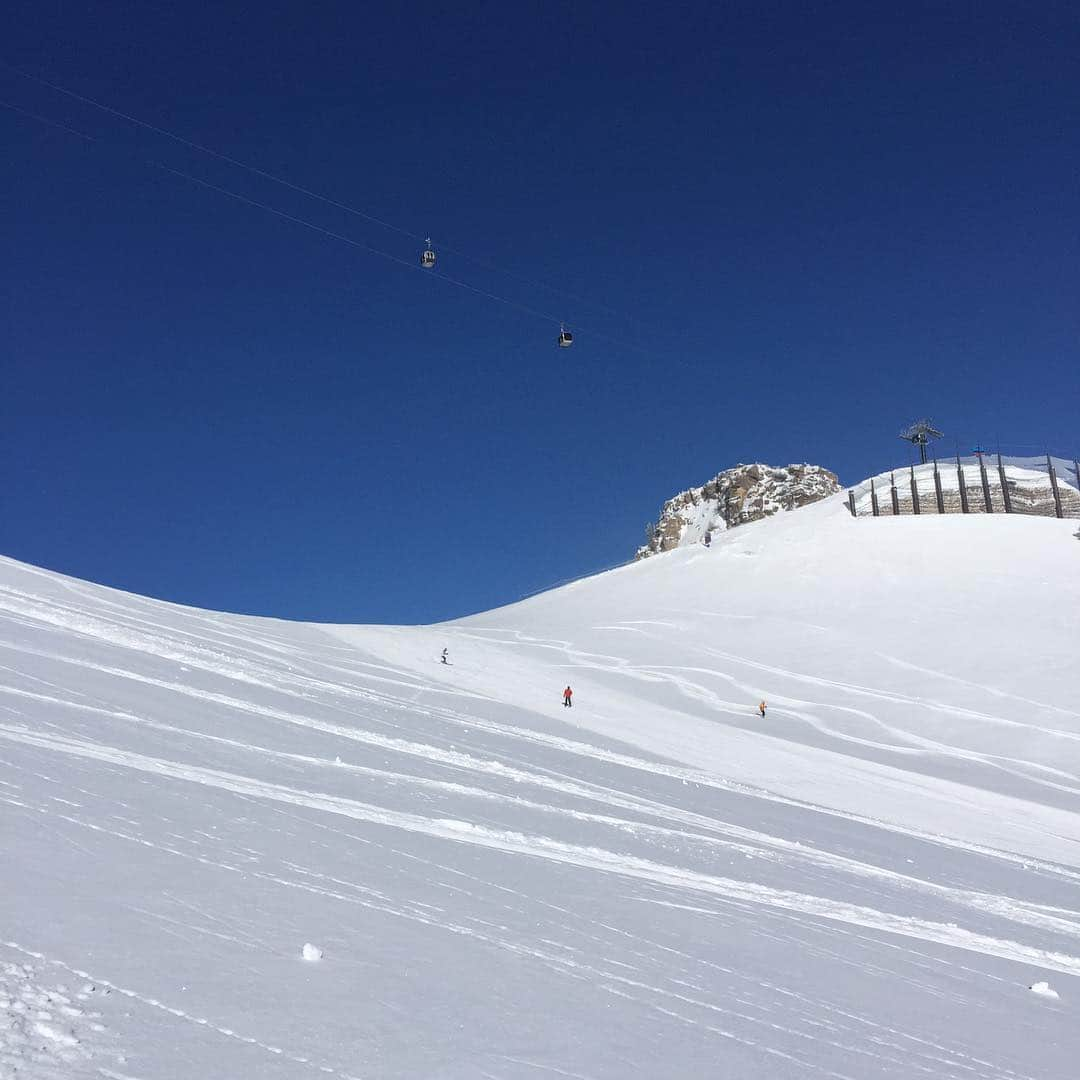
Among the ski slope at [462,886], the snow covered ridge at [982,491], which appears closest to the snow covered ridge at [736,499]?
the snow covered ridge at [982,491]

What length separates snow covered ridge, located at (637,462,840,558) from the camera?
106 meters

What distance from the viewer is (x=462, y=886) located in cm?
634

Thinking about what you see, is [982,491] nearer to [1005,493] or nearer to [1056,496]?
[1005,493]

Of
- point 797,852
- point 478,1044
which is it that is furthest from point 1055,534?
point 478,1044

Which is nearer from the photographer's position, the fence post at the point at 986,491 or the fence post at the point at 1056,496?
the fence post at the point at 1056,496

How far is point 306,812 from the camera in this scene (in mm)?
7582

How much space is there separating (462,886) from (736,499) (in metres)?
110

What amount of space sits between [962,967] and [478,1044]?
4.78 metres

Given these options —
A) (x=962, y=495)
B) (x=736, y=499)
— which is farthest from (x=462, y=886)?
(x=736, y=499)

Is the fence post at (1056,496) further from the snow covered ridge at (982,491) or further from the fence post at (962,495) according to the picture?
the fence post at (962,495)

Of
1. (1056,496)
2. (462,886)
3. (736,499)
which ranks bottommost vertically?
(462,886)

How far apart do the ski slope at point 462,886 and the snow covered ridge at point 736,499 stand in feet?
274

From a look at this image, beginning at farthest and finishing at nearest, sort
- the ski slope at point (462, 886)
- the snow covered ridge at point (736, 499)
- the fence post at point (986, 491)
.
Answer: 1. the snow covered ridge at point (736, 499)
2. the fence post at point (986, 491)
3. the ski slope at point (462, 886)

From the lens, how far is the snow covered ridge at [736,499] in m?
106
